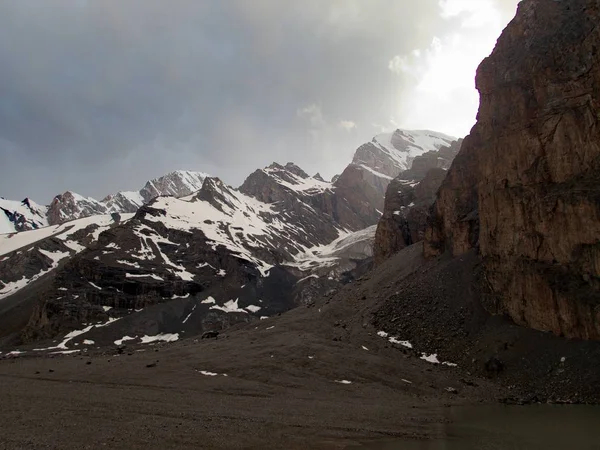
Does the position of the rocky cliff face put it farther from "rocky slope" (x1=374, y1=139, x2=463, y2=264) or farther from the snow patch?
the snow patch

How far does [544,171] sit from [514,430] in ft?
152

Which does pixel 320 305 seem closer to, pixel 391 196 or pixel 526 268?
pixel 526 268

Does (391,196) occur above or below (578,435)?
above

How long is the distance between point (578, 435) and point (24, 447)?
1216 inches

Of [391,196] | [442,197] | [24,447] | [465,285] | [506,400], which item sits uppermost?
[391,196]

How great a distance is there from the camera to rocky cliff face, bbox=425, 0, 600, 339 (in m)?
56.0

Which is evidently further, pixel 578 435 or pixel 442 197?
pixel 442 197

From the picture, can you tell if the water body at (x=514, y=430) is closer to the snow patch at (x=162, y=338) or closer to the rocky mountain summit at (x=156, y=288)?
the snow patch at (x=162, y=338)

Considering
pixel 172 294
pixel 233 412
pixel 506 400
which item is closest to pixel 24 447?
pixel 233 412

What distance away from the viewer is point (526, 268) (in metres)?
63.3

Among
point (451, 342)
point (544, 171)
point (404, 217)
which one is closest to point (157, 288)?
point (404, 217)

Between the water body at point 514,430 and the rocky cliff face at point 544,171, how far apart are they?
19.6 meters

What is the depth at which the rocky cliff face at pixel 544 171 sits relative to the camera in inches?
2203

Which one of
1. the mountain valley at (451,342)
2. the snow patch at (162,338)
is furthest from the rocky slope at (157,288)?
the mountain valley at (451,342)
